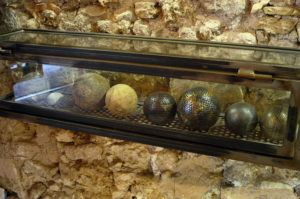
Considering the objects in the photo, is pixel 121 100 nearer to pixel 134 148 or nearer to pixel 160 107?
pixel 160 107

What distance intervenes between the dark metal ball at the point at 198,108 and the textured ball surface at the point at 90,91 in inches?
14.8

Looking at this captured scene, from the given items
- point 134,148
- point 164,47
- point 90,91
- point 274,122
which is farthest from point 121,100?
point 274,122

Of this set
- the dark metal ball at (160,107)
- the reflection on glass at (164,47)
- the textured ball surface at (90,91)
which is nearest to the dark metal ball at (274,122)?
the reflection on glass at (164,47)

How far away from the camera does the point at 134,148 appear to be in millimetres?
1881

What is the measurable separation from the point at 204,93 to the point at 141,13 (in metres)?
0.71

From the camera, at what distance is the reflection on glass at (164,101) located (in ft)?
4.00

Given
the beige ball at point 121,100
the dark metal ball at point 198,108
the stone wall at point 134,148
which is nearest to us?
the dark metal ball at point 198,108

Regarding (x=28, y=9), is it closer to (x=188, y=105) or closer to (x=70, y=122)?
(x=70, y=122)

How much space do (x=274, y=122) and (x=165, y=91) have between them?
1.53 feet

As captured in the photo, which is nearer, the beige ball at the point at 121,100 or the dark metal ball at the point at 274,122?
the dark metal ball at the point at 274,122

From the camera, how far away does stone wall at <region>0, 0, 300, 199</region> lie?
1558mm

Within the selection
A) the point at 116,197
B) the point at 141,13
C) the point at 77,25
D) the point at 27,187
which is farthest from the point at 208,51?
the point at 27,187

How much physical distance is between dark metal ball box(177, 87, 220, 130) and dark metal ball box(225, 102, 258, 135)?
55 millimetres

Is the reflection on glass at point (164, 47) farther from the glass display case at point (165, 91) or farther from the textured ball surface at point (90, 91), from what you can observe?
the textured ball surface at point (90, 91)
